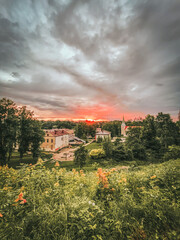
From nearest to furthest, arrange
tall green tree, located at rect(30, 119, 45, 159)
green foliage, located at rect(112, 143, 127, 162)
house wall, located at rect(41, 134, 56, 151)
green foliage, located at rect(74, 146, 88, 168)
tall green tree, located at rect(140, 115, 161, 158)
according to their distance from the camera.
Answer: green foliage, located at rect(74, 146, 88, 168) → tall green tree, located at rect(30, 119, 45, 159) → green foliage, located at rect(112, 143, 127, 162) → tall green tree, located at rect(140, 115, 161, 158) → house wall, located at rect(41, 134, 56, 151)

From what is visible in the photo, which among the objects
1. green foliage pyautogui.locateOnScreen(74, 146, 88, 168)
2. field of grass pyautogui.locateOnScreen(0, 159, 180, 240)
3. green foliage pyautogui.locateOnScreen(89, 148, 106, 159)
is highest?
field of grass pyautogui.locateOnScreen(0, 159, 180, 240)

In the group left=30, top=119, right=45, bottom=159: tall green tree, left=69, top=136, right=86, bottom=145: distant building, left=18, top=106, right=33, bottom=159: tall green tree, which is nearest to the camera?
left=18, top=106, right=33, bottom=159: tall green tree

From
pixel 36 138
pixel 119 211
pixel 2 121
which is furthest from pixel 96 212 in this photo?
pixel 36 138

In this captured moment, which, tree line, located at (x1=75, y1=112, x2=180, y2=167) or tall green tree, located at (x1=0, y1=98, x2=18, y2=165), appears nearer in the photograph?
tall green tree, located at (x1=0, y1=98, x2=18, y2=165)

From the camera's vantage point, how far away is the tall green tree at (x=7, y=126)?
52.7 ft

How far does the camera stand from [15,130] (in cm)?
1669

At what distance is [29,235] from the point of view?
1883 mm

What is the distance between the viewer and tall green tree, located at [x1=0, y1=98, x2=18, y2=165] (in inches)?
633

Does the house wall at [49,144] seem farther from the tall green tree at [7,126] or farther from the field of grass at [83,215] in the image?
the field of grass at [83,215]

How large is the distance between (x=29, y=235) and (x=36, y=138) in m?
21.8

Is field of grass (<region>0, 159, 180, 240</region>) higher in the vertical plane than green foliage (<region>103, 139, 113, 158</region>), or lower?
higher

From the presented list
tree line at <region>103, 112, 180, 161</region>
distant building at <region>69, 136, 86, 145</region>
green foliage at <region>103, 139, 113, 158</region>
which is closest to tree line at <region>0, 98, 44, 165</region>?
green foliage at <region>103, 139, 113, 158</region>

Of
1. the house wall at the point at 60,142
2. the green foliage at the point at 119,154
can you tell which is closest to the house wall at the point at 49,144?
the house wall at the point at 60,142

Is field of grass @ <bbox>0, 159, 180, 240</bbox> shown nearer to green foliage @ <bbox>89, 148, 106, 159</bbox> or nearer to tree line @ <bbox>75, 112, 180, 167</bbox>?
tree line @ <bbox>75, 112, 180, 167</bbox>
